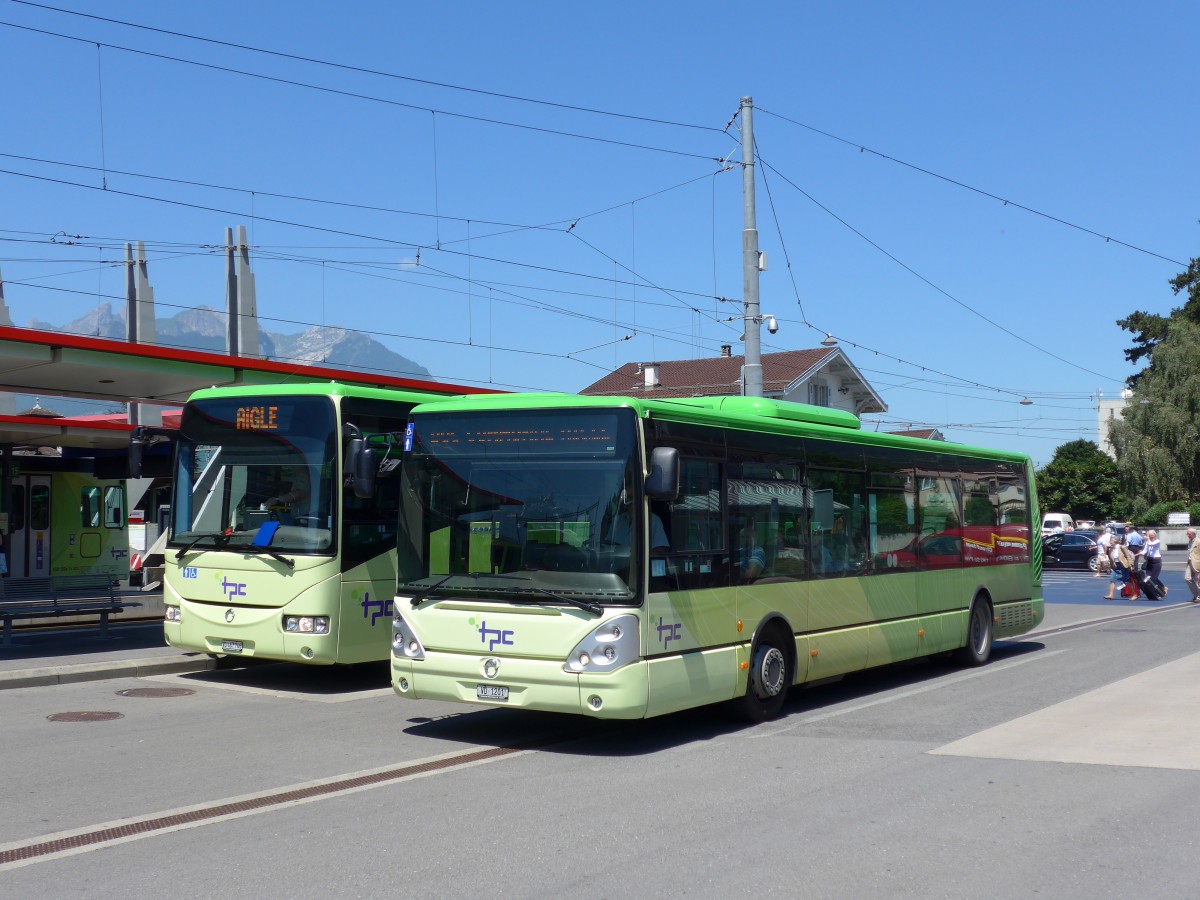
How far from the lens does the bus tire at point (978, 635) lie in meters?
15.9

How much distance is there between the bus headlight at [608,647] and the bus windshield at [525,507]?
201 mm

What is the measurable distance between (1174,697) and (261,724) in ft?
29.5

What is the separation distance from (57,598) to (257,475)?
5.30 metres

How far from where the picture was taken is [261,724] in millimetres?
11211

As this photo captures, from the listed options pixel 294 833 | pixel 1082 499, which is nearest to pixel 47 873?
pixel 294 833

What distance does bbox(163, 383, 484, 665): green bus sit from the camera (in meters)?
12.8

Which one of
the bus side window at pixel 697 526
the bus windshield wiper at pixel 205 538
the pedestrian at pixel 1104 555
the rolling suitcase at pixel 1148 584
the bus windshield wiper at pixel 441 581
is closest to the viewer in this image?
the bus windshield wiper at pixel 441 581

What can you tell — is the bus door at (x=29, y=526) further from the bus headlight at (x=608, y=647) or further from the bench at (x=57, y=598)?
the bus headlight at (x=608, y=647)

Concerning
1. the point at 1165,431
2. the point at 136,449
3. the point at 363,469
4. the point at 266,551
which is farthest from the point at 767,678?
the point at 1165,431

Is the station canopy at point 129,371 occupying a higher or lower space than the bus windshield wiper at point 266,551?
higher

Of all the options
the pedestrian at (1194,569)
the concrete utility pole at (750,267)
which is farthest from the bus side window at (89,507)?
the pedestrian at (1194,569)

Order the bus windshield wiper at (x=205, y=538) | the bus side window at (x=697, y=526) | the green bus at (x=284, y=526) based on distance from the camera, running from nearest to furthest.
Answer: the bus side window at (x=697, y=526) < the green bus at (x=284, y=526) < the bus windshield wiper at (x=205, y=538)

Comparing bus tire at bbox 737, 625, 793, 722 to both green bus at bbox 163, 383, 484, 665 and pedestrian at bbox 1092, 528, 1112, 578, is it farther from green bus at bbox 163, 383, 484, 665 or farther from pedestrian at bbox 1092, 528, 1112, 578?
pedestrian at bbox 1092, 528, 1112, 578

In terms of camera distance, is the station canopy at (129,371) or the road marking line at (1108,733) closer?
the road marking line at (1108,733)
